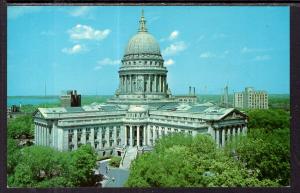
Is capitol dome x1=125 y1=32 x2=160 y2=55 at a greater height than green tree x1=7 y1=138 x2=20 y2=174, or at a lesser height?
greater

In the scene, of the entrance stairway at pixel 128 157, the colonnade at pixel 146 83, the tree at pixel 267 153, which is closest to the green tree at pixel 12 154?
the entrance stairway at pixel 128 157

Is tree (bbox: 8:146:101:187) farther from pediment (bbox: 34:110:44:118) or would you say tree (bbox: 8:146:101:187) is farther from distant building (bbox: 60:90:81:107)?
distant building (bbox: 60:90:81:107)

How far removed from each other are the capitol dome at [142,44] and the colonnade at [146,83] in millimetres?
445

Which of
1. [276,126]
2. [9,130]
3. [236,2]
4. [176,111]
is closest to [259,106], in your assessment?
[276,126]

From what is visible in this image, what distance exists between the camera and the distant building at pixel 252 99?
5.75 m

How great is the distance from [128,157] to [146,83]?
1668 mm

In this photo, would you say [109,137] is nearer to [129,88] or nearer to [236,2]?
[129,88]

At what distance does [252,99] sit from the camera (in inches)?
228

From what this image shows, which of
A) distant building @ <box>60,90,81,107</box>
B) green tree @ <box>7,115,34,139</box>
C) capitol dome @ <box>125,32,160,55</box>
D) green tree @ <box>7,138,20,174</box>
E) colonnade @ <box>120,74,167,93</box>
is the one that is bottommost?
green tree @ <box>7,138,20,174</box>

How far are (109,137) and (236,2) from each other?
2799mm

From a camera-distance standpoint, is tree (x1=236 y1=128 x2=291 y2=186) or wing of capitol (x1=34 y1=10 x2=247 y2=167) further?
wing of capitol (x1=34 y1=10 x2=247 y2=167)

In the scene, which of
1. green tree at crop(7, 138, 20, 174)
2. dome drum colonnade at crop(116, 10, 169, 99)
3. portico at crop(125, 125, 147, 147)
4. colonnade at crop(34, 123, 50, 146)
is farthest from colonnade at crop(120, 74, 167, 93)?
green tree at crop(7, 138, 20, 174)

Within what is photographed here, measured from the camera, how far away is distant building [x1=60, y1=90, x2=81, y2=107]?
5680mm

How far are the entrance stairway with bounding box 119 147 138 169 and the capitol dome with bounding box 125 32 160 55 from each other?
5.09 ft
